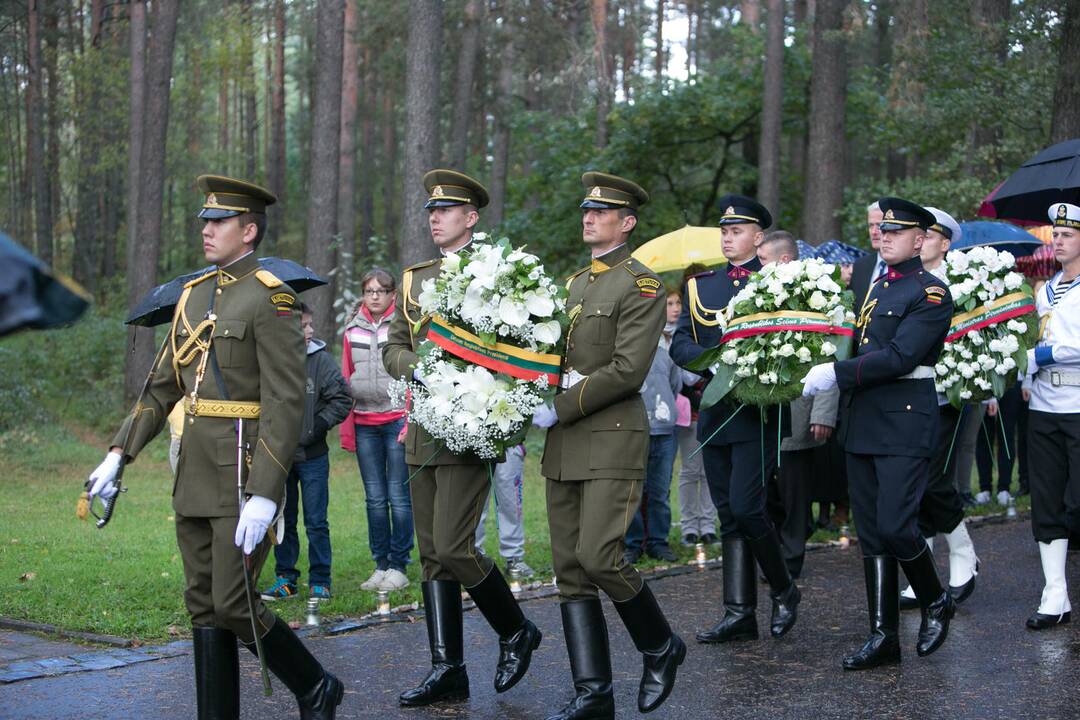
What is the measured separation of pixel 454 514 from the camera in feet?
20.2

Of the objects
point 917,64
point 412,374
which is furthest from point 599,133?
point 412,374

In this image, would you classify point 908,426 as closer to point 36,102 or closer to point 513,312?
point 513,312

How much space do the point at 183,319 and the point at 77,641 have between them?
105 inches

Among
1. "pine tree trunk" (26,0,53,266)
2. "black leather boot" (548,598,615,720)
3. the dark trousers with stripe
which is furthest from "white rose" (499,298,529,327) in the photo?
"pine tree trunk" (26,0,53,266)

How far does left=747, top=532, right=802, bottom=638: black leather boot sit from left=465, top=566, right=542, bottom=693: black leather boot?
62.4 inches

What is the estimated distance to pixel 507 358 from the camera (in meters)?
5.91

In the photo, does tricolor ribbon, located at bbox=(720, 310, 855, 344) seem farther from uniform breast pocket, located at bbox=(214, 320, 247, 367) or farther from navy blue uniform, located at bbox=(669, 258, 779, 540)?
uniform breast pocket, located at bbox=(214, 320, 247, 367)

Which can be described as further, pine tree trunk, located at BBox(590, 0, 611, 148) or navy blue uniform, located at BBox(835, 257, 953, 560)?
pine tree trunk, located at BBox(590, 0, 611, 148)

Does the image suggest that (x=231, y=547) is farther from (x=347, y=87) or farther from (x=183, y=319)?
(x=347, y=87)

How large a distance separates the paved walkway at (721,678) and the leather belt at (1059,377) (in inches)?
57.0

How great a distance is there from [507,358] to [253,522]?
4.65ft

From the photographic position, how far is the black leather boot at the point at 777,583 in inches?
289

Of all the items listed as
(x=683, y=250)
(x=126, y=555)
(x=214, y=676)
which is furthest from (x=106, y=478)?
(x=683, y=250)

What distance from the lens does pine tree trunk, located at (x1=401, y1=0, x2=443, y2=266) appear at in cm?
1584
